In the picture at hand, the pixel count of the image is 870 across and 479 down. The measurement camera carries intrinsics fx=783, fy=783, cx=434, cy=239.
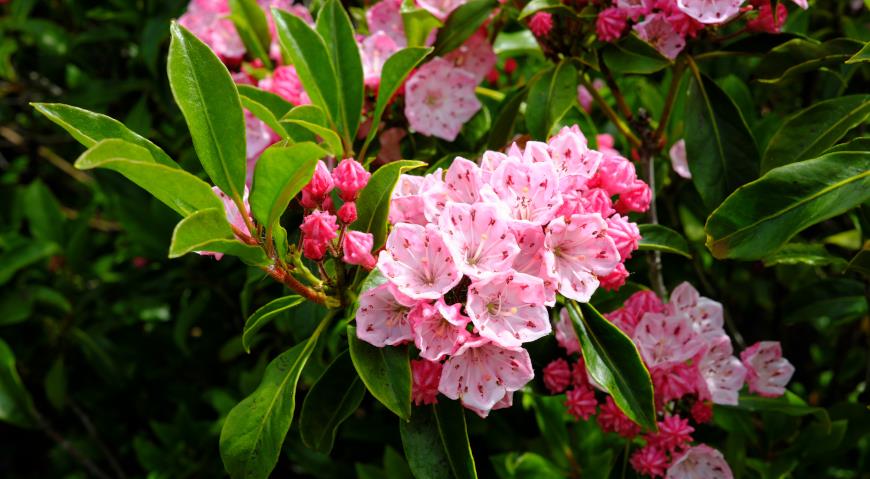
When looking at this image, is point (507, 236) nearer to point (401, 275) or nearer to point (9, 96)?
point (401, 275)

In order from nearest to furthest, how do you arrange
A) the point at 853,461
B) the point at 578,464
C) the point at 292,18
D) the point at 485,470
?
the point at 292,18, the point at 578,464, the point at 485,470, the point at 853,461

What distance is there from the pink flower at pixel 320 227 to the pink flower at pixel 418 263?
0.33ft

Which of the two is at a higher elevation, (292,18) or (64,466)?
(292,18)

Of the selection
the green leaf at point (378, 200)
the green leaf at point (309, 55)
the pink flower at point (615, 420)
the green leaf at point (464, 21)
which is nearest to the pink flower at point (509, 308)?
the green leaf at point (378, 200)

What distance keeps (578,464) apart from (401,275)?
Answer: 106cm

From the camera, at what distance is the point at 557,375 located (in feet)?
5.39

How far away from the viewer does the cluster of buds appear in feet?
4.33

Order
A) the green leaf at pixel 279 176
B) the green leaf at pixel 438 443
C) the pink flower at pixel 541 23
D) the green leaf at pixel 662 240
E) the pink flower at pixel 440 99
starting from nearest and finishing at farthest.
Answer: the green leaf at pixel 279 176 → the green leaf at pixel 438 443 → the green leaf at pixel 662 240 → the pink flower at pixel 541 23 → the pink flower at pixel 440 99

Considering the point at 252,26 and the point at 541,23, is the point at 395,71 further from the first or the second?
the point at 252,26

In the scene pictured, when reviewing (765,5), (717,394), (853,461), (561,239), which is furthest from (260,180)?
(853,461)

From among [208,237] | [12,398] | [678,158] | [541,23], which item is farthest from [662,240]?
[12,398]

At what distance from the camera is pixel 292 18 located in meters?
1.66

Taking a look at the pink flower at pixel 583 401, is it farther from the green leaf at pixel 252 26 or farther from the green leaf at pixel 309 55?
the green leaf at pixel 252 26

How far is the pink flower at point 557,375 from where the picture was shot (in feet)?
5.39
